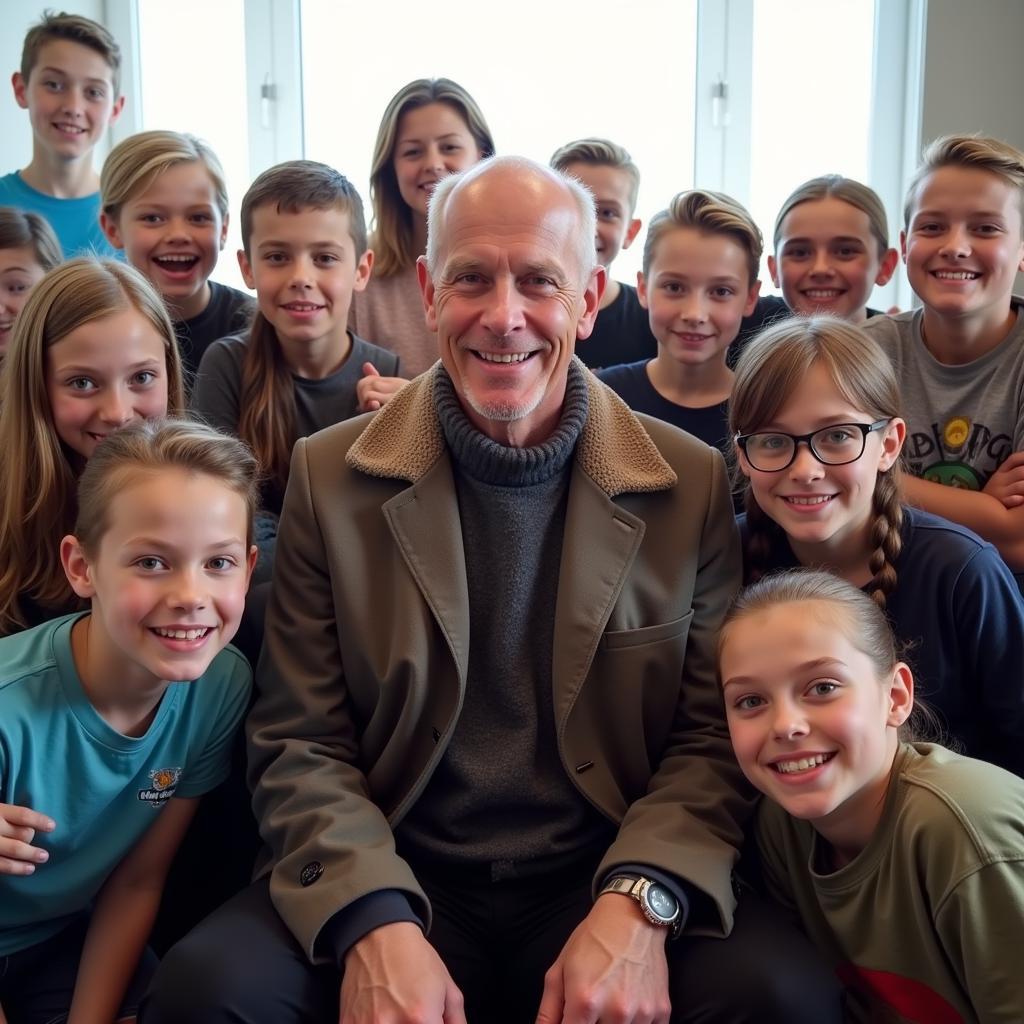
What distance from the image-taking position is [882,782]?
5.31ft

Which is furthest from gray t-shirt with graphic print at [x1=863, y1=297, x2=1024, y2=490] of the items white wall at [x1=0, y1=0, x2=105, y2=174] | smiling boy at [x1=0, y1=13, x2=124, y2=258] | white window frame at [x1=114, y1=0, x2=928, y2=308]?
white wall at [x1=0, y1=0, x2=105, y2=174]

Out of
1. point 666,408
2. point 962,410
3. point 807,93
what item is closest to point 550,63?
point 807,93

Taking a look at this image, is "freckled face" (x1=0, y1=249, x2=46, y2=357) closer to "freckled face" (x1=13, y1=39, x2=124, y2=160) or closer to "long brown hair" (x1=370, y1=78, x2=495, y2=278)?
"long brown hair" (x1=370, y1=78, x2=495, y2=278)

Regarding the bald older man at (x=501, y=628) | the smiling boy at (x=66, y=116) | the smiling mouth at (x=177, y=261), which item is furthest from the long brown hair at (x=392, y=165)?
the bald older man at (x=501, y=628)

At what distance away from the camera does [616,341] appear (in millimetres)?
3186

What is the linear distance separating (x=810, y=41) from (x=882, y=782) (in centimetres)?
361

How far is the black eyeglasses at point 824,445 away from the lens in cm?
191

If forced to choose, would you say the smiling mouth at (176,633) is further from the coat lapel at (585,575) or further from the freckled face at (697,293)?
the freckled face at (697,293)

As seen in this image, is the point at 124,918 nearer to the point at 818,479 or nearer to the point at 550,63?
the point at 818,479

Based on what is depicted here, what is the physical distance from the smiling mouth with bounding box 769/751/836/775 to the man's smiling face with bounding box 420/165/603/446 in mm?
637

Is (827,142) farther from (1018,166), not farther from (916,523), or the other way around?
(916,523)

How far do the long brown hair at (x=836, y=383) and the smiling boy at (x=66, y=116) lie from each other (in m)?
2.30

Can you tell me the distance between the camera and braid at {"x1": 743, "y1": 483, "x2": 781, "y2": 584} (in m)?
2.05

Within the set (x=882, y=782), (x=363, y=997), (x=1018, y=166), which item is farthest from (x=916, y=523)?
(x=363, y=997)
